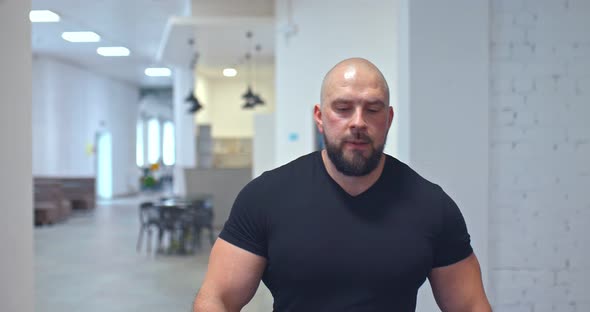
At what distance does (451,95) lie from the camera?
10.1ft

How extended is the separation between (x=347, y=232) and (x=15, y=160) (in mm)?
2379

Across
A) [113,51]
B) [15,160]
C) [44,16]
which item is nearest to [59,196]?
[113,51]

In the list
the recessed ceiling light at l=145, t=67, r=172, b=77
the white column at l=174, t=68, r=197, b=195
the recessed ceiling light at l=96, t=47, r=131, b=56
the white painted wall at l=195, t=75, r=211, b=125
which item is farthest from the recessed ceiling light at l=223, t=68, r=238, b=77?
the recessed ceiling light at l=96, t=47, r=131, b=56

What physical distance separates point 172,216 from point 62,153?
8312 millimetres

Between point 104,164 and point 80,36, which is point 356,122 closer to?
point 80,36

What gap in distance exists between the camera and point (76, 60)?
15.7 meters

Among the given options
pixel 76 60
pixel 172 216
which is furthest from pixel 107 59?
pixel 172 216

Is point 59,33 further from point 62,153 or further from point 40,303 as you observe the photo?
point 40,303

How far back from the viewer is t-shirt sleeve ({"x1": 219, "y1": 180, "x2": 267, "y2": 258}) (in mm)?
1589

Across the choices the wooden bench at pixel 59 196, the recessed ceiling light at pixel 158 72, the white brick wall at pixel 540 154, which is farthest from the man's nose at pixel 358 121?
the recessed ceiling light at pixel 158 72

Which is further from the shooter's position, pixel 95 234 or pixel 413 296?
pixel 95 234

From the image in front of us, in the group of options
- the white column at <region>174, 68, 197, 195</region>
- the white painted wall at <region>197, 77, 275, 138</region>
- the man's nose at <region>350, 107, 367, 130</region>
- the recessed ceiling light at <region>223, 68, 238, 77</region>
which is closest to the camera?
the man's nose at <region>350, 107, 367, 130</region>

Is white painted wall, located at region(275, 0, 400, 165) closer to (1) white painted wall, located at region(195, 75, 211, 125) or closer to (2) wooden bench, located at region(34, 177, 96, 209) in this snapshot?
(1) white painted wall, located at region(195, 75, 211, 125)

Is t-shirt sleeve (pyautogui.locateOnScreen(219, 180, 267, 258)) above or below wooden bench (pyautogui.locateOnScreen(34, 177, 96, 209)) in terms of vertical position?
above
